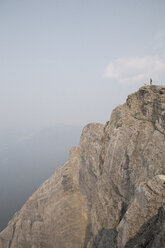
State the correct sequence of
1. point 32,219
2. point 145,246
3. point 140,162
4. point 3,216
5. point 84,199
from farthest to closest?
1. point 3,216
2. point 32,219
3. point 84,199
4. point 140,162
5. point 145,246

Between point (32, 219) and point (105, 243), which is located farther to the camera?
point (32, 219)

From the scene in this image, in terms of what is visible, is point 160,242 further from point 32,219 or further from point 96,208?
point 32,219

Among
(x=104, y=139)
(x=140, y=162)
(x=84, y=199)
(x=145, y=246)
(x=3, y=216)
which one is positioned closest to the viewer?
(x=145, y=246)

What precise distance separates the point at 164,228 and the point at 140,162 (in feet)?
40.0

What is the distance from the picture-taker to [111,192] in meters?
27.9

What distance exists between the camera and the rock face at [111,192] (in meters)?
16.0

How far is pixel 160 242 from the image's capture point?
421 inches

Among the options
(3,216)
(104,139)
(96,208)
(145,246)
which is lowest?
(3,216)

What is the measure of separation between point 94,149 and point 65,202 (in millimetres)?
16446

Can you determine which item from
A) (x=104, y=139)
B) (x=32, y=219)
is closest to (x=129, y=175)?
(x=104, y=139)

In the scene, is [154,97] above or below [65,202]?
above

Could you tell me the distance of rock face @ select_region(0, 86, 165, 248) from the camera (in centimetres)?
1602

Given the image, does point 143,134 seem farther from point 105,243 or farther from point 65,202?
point 65,202

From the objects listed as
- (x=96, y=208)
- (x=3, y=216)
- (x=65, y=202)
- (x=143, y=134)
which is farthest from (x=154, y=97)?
(x=3, y=216)
